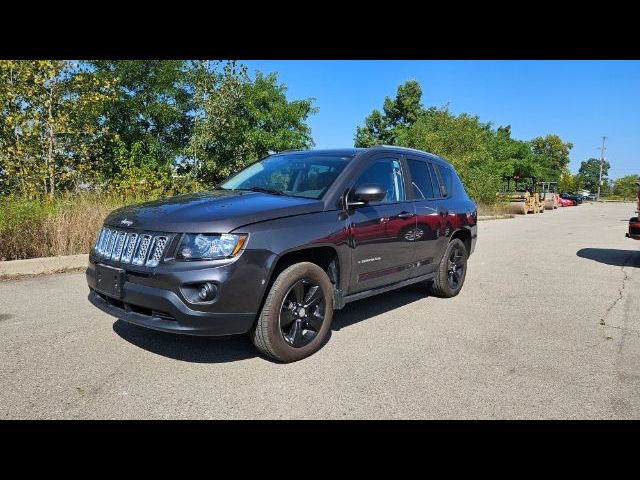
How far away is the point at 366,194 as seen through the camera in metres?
4.15

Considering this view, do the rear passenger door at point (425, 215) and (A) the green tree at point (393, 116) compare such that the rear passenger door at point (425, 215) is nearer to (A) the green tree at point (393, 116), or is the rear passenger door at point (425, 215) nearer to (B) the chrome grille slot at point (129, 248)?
(B) the chrome grille slot at point (129, 248)

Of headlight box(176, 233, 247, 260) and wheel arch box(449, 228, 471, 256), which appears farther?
wheel arch box(449, 228, 471, 256)

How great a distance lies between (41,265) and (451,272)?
6.08 meters

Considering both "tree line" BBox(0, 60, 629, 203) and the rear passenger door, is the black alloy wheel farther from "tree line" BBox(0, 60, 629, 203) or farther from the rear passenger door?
"tree line" BBox(0, 60, 629, 203)

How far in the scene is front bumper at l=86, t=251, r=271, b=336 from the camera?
3.30m

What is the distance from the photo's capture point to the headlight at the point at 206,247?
3.35 meters

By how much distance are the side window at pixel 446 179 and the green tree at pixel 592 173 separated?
421 ft

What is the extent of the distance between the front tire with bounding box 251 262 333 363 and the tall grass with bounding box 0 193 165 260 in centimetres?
555

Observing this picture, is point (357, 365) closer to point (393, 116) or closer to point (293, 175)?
point (293, 175)

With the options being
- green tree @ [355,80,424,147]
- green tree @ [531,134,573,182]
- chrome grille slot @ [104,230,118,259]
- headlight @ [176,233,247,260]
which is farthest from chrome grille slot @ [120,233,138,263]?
green tree @ [531,134,573,182]

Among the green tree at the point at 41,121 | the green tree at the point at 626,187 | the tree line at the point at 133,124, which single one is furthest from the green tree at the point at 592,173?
the green tree at the point at 41,121

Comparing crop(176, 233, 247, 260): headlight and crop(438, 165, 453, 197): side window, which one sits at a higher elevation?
crop(438, 165, 453, 197): side window
